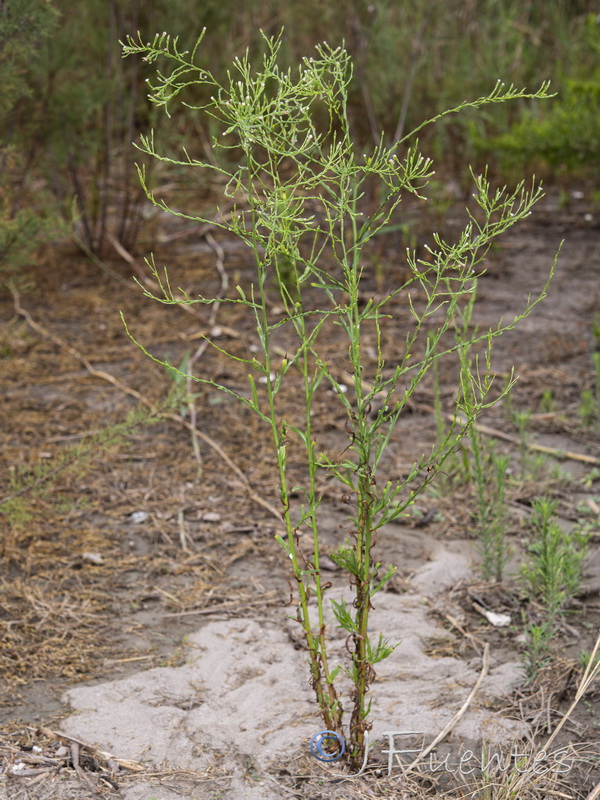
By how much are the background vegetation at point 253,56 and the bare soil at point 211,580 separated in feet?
2.50

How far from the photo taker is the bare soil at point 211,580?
2084 millimetres

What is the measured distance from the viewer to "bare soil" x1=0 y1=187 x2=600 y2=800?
6.84 feet

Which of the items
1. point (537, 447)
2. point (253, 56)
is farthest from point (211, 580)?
point (253, 56)

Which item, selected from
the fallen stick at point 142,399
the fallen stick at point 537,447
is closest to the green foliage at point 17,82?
the fallen stick at point 142,399

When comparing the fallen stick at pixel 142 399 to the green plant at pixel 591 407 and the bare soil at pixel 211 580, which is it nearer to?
the bare soil at pixel 211 580

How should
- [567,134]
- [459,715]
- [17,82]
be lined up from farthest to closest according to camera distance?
[567,134]
[17,82]
[459,715]

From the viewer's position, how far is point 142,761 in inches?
80.7

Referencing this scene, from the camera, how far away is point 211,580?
2.85 metres

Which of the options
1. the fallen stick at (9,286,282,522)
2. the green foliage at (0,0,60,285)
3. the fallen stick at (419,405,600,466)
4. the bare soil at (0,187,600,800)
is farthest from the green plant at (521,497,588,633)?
the green foliage at (0,0,60,285)

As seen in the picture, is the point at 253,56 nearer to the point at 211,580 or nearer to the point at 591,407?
the point at 591,407

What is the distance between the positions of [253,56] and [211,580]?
4.92 m

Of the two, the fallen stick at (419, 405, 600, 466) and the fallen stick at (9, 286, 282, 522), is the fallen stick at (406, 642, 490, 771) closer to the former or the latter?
the fallen stick at (9, 286, 282, 522)

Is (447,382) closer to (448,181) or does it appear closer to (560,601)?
(560,601)

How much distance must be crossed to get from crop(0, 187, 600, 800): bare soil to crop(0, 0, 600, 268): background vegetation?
763 millimetres
